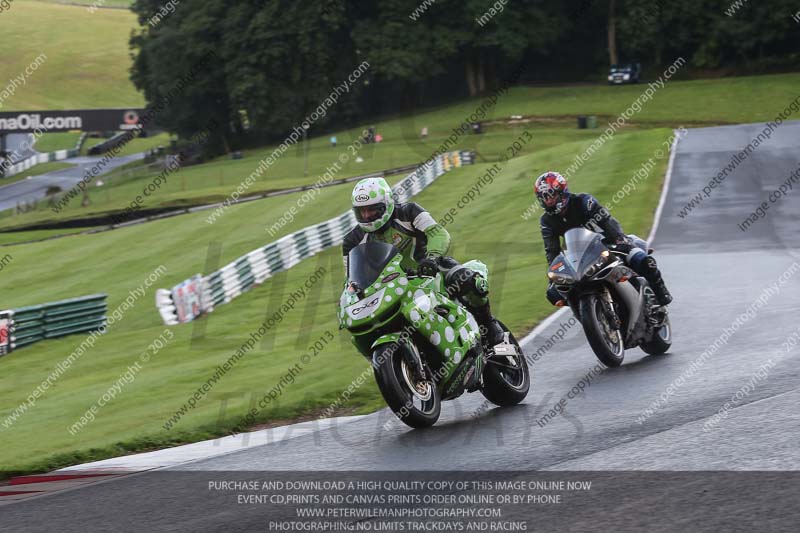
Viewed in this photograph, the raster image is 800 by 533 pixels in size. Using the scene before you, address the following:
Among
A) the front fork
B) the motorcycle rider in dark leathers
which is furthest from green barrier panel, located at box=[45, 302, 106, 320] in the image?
the front fork

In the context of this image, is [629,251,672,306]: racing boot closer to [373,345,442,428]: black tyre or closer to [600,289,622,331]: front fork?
[600,289,622,331]: front fork

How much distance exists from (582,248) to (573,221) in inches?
21.4

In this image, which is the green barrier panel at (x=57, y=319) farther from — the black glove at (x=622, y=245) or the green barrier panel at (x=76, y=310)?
the black glove at (x=622, y=245)

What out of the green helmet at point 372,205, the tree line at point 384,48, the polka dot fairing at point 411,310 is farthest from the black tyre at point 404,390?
the tree line at point 384,48

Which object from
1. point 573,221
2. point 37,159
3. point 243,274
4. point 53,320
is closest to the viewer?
point 573,221

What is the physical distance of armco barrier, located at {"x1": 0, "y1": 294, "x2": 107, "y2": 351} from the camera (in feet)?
74.9

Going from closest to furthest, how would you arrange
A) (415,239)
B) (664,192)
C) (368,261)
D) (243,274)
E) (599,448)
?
(599,448)
(368,261)
(415,239)
(243,274)
(664,192)

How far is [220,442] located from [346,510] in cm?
370

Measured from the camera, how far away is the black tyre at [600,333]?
404 inches

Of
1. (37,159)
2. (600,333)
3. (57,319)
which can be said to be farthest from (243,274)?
(37,159)

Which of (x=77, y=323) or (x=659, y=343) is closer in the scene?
(x=659, y=343)

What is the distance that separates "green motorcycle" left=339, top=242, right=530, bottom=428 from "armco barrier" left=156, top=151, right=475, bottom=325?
10.4 metres

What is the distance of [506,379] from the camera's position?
31.1 feet

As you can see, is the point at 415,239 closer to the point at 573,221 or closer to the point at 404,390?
the point at 404,390
